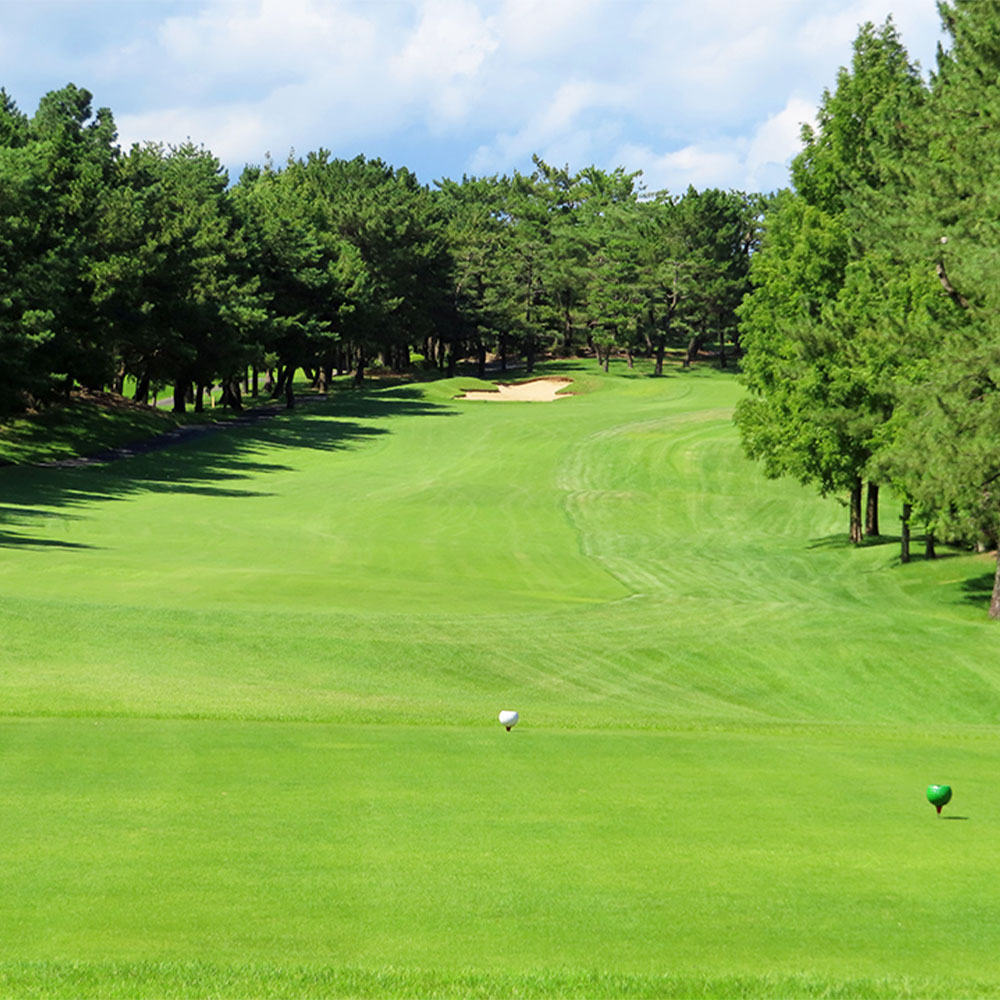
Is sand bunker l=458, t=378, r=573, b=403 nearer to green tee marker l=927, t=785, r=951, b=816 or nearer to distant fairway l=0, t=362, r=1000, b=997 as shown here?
distant fairway l=0, t=362, r=1000, b=997

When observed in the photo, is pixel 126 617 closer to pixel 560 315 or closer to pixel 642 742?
pixel 642 742

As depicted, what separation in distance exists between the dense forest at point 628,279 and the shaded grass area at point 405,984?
23020mm

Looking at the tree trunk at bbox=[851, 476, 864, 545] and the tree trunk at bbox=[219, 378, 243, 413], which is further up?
the tree trunk at bbox=[219, 378, 243, 413]

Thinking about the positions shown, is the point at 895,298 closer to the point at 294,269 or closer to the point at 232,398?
the point at 294,269

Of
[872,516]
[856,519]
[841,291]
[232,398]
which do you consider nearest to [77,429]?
[232,398]

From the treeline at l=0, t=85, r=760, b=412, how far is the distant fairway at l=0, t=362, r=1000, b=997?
25712 millimetres

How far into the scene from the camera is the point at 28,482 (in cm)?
5353

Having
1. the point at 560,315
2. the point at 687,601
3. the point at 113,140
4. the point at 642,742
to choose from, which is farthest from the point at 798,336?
the point at 560,315

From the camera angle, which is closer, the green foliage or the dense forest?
the dense forest

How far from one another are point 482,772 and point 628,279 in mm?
114388

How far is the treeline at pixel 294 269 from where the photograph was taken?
61.7m

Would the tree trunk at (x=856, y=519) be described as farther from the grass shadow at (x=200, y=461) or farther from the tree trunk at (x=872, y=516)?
the grass shadow at (x=200, y=461)

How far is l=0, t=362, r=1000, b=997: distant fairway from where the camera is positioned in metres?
6.71

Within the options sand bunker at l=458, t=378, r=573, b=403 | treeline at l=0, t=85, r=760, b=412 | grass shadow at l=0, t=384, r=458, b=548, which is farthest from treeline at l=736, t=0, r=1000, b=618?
sand bunker at l=458, t=378, r=573, b=403
